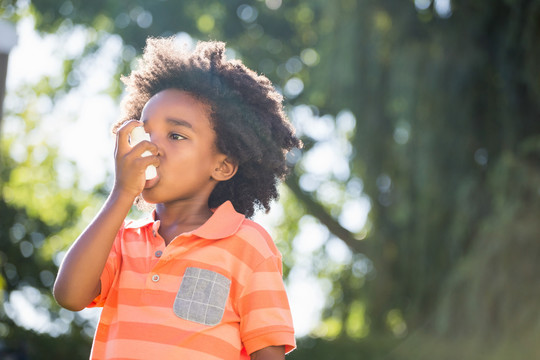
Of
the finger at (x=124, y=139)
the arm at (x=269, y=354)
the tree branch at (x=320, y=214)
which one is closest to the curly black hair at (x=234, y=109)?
the finger at (x=124, y=139)

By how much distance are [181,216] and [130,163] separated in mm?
228

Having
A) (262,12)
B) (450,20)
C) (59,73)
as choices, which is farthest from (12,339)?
(450,20)

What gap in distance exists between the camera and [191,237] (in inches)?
58.2

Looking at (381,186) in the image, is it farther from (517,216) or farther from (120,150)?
(120,150)

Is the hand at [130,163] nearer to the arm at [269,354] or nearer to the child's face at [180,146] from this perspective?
the child's face at [180,146]

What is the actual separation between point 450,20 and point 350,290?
4302 mm

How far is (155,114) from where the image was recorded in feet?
5.09

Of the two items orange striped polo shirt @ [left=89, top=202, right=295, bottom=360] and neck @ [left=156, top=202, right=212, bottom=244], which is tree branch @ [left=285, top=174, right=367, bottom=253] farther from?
orange striped polo shirt @ [left=89, top=202, right=295, bottom=360]

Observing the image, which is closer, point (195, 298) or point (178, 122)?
point (195, 298)

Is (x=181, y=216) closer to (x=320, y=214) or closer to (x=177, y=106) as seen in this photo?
(x=177, y=106)

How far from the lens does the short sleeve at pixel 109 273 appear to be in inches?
57.5

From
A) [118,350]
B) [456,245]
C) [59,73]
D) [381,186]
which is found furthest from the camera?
[59,73]

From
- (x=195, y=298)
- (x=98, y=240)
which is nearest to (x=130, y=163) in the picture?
(x=98, y=240)

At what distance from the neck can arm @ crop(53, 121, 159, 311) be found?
18cm
